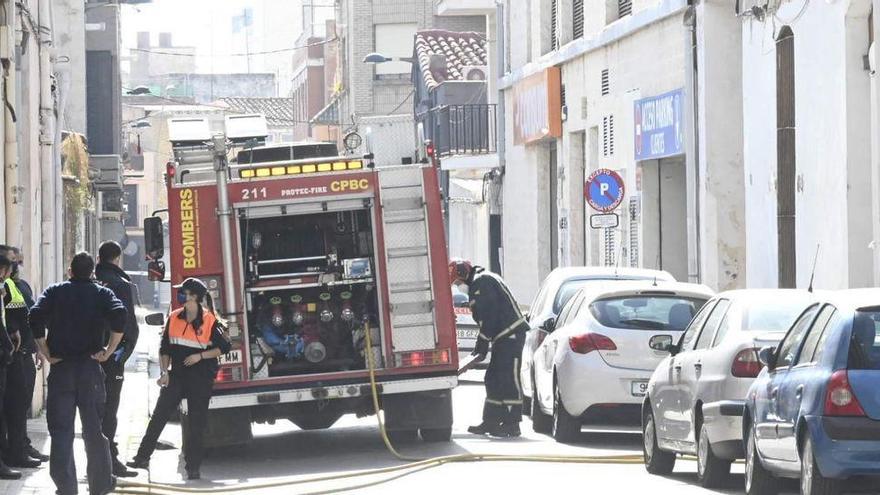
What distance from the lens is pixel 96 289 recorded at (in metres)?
13.9

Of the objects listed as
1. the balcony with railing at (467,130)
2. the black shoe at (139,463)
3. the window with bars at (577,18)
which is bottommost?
the black shoe at (139,463)

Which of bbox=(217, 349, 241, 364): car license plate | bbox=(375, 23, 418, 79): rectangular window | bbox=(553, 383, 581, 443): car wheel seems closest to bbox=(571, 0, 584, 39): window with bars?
bbox=(553, 383, 581, 443): car wheel

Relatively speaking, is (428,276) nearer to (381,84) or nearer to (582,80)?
(582,80)

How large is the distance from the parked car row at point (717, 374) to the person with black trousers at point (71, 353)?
165 inches

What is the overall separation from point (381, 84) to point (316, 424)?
2216 inches

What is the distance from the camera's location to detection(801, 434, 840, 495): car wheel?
457 inches

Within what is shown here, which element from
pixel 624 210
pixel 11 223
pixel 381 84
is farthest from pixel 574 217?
pixel 381 84

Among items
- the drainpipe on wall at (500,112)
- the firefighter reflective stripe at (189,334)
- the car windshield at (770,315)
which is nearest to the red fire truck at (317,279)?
the firefighter reflective stripe at (189,334)

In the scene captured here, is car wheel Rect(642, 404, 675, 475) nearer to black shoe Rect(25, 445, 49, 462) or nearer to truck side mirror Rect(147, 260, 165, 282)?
black shoe Rect(25, 445, 49, 462)

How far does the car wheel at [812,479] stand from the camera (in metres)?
11.6

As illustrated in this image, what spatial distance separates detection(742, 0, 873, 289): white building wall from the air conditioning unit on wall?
37968 mm

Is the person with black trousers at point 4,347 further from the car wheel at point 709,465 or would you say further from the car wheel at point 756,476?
the car wheel at point 756,476

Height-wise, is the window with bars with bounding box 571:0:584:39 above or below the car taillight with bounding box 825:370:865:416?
above

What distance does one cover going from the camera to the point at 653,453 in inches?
622
